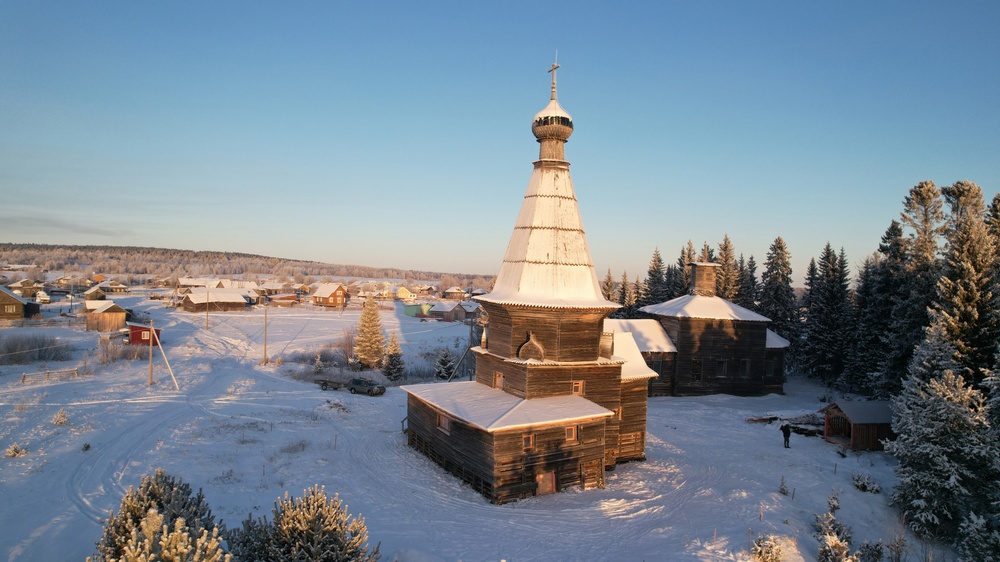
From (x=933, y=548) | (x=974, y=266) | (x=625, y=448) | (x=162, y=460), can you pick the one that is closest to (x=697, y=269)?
(x=974, y=266)

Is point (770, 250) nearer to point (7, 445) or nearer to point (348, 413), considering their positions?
point (348, 413)

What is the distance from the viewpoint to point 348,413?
26.6 m

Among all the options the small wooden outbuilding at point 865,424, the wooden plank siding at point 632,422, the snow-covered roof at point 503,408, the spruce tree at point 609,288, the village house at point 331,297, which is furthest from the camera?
the village house at point 331,297

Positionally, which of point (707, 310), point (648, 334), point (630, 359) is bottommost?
point (648, 334)

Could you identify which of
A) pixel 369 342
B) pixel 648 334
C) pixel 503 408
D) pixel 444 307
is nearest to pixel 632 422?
pixel 503 408

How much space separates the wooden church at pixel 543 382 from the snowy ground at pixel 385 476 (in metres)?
0.83

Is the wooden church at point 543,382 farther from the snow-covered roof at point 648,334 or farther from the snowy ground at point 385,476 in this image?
the snow-covered roof at point 648,334

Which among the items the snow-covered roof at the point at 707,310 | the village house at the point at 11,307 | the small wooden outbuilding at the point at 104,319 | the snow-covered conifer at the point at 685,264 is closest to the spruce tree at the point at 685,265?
the snow-covered conifer at the point at 685,264

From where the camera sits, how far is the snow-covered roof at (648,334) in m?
35.0

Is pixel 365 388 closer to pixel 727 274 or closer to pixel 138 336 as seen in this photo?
pixel 138 336

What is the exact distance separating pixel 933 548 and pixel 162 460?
24632 mm

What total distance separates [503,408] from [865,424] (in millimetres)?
17849

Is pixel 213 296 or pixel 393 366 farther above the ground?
pixel 213 296

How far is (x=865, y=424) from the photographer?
24.1 m
